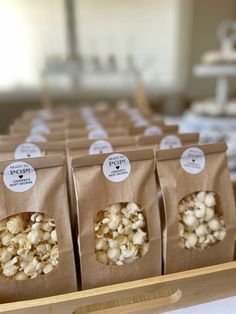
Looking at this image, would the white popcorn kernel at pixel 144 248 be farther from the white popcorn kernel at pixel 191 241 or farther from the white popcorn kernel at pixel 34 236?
the white popcorn kernel at pixel 34 236

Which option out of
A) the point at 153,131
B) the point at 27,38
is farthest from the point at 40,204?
the point at 27,38

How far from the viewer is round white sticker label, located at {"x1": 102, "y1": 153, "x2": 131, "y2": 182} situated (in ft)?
1.81

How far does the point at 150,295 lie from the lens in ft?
1.86

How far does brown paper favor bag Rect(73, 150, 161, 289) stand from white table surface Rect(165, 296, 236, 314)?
0.29 ft

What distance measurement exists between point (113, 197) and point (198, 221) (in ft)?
0.62

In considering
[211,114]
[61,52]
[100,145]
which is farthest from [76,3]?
[100,145]

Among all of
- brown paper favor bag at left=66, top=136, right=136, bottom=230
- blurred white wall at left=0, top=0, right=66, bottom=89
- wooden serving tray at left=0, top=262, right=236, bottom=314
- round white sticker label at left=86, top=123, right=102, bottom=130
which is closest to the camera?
wooden serving tray at left=0, top=262, right=236, bottom=314

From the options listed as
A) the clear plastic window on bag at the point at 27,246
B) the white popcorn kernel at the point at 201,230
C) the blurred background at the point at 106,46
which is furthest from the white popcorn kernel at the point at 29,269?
the blurred background at the point at 106,46

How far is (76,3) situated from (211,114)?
2.15 meters

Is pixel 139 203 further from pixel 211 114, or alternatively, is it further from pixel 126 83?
pixel 126 83

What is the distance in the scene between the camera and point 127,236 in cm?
56

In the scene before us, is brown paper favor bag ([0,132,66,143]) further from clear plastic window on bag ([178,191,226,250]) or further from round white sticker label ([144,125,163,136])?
clear plastic window on bag ([178,191,226,250])

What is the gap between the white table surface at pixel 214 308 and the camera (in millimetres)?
540

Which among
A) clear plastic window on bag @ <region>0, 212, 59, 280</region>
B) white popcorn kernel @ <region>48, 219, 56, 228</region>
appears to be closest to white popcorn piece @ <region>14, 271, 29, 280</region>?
clear plastic window on bag @ <region>0, 212, 59, 280</region>
